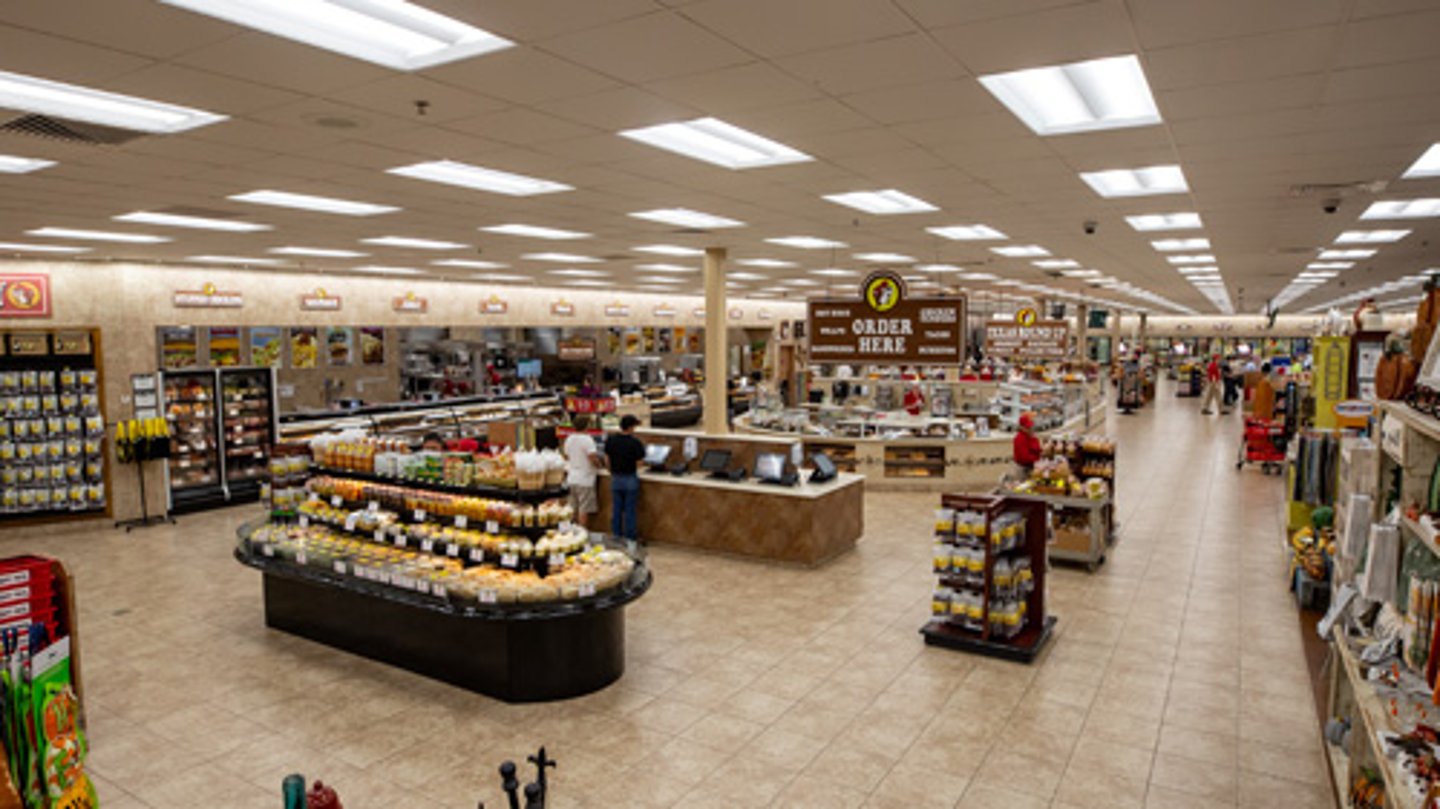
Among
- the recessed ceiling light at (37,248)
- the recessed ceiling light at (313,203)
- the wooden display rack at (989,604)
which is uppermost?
the recessed ceiling light at (313,203)

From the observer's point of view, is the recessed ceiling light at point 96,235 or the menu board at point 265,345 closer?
the recessed ceiling light at point 96,235

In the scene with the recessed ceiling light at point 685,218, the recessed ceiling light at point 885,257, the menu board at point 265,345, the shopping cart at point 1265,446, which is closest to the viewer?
the recessed ceiling light at point 685,218

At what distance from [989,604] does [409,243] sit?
794cm

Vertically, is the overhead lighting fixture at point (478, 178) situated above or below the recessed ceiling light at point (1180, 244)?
below

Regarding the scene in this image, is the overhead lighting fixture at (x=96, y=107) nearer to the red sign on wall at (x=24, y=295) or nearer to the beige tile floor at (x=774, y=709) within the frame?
the beige tile floor at (x=774, y=709)

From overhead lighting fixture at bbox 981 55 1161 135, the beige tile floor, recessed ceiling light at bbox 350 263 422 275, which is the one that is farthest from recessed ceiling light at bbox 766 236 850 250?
recessed ceiling light at bbox 350 263 422 275

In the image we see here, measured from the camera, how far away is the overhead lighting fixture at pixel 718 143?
203 inches

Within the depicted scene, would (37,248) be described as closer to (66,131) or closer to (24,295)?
(24,295)

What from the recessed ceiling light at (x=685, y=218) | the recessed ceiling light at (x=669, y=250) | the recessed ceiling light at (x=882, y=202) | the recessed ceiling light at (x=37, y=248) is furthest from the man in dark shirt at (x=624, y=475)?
the recessed ceiling light at (x=37, y=248)

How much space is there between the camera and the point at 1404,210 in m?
7.98

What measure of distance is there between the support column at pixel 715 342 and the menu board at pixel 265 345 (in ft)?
23.0

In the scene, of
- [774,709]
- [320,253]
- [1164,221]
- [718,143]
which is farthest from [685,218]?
[320,253]

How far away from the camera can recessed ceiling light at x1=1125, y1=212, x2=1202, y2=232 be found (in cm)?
850

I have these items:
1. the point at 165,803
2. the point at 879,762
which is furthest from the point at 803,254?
the point at 165,803
